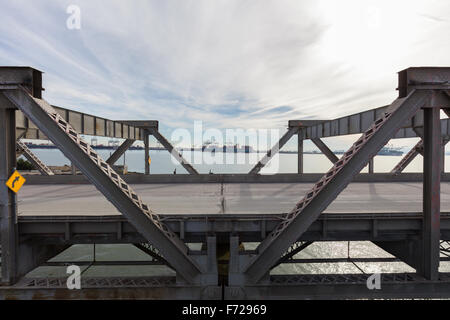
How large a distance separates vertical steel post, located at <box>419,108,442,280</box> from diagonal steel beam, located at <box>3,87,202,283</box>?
7442mm

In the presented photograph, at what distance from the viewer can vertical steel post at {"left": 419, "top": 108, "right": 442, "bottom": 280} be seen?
660 cm

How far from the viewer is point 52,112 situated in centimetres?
637

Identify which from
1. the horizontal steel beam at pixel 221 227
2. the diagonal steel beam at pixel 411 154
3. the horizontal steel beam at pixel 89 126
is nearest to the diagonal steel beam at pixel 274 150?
the diagonal steel beam at pixel 411 154

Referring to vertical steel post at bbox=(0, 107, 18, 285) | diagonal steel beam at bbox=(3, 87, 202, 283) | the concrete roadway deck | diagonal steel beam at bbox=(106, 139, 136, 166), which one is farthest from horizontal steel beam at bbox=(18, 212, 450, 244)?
diagonal steel beam at bbox=(106, 139, 136, 166)

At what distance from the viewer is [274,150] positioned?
685 inches

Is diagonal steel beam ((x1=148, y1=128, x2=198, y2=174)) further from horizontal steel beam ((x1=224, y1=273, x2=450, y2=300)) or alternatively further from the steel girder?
the steel girder

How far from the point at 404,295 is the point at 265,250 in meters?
4.53

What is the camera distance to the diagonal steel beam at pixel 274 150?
1705 cm

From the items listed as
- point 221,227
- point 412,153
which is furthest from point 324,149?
point 221,227

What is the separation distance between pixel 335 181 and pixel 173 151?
13824mm

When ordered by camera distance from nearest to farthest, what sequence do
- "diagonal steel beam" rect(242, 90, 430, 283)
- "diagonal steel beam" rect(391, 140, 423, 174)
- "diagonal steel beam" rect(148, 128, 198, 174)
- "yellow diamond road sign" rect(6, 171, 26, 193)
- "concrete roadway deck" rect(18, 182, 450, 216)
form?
"diagonal steel beam" rect(242, 90, 430, 283) < "yellow diamond road sign" rect(6, 171, 26, 193) < "concrete roadway deck" rect(18, 182, 450, 216) < "diagonal steel beam" rect(391, 140, 423, 174) < "diagonal steel beam" rect(148, 128, 198, 174)

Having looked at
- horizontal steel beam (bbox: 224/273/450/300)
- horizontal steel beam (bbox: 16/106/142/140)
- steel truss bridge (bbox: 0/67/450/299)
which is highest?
horizontal steel beam (bbox: 16/106/142/140)
